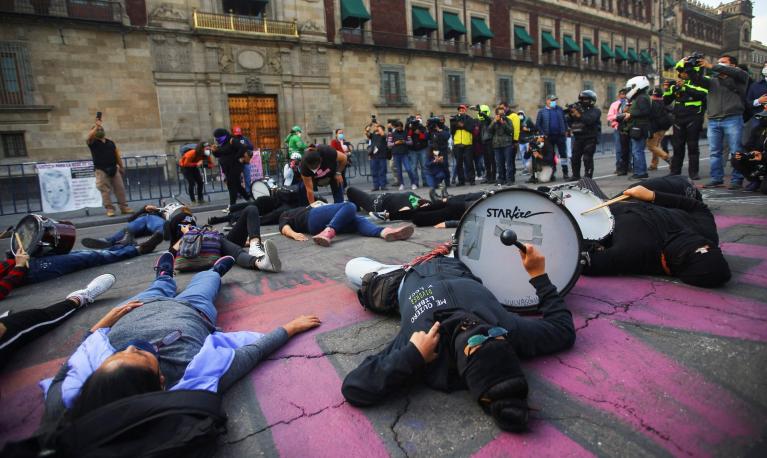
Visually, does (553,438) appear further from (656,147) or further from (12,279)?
(656,147)

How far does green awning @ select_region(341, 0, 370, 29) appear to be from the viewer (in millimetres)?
22188

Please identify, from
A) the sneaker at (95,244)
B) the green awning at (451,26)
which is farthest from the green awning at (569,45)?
the sneaker at (95,244)

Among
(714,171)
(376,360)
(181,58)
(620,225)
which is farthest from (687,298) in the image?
(181,58)

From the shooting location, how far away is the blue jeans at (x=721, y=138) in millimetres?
7488

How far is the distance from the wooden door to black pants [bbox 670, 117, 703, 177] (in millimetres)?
16831

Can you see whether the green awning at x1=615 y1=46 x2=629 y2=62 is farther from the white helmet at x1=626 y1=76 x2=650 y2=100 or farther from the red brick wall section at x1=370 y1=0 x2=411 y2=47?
the white helmet at x1=626 y1=76 x2=650 y2=100

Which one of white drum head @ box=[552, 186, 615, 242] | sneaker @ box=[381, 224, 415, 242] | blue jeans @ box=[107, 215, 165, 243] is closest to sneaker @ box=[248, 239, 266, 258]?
sneaker @ box=[381, 224, 415, 242]

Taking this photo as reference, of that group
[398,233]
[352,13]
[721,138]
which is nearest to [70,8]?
[352,13]

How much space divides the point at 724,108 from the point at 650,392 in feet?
24.6

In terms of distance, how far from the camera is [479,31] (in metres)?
28.0

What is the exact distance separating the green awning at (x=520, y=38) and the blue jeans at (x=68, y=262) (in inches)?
1234

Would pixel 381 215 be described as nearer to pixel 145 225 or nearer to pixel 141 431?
pixel 145 225

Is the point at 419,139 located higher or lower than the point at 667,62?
lower

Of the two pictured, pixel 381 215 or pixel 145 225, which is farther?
pixel 145 225
